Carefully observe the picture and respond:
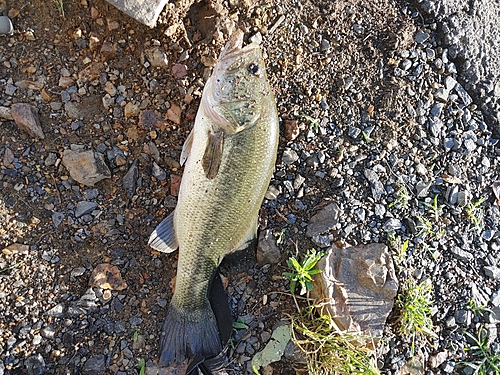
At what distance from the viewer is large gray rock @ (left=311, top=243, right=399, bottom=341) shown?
4137 millimetres

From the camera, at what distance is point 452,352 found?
14.2 feet

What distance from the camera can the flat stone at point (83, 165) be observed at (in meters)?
4.00

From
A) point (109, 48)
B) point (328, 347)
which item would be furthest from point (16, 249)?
point (328, 347)

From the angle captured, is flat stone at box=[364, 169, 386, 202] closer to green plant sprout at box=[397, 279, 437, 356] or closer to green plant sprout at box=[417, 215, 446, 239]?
green plant sprout at box=[417, 215, 446, 239]

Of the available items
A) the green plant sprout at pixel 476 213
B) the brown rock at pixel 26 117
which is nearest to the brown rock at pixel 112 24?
the brown rock at pixel 26 117

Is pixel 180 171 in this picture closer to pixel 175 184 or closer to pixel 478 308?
pixel 175 184

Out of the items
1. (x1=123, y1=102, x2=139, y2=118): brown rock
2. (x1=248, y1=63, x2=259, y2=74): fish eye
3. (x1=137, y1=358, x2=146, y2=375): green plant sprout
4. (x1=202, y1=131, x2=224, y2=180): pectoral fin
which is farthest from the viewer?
(x1=123, y1=102, x2=139, y2=118): brown rock

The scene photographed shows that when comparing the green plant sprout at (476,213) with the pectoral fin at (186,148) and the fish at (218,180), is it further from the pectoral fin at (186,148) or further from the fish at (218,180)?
the pectoral fin at (186,148)

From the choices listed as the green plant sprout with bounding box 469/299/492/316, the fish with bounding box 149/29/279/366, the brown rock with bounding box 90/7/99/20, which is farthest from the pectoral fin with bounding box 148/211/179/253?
the green plant sprout with bounding box 469/299/492/316

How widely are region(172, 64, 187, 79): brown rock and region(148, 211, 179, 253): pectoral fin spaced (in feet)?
3.66

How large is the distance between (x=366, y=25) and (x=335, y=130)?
965 millimetres

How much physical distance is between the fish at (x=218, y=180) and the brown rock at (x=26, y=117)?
1.17m

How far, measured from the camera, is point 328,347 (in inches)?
160

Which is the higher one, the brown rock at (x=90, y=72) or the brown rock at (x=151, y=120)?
the brown rock at (x=90, y=72)
